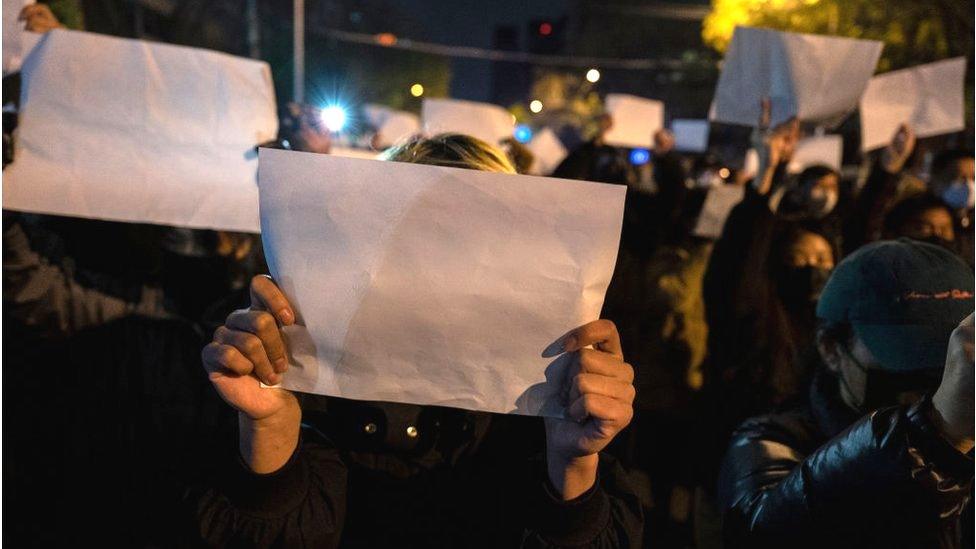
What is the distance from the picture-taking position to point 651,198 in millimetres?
5039

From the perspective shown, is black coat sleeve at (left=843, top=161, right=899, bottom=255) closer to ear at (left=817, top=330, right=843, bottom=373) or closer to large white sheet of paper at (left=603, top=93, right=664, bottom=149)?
ear at (left=817, top=330, right=843, bottom=373)

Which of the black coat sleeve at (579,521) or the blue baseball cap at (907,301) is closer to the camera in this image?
the black coat sleeve at (579,521)

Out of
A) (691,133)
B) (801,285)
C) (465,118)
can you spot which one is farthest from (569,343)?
(691,133)

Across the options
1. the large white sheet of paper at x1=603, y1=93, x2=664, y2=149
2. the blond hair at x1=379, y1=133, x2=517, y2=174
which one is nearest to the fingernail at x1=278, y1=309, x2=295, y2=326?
the blond hair at x1=379, y1=133, x2=517, y2=174

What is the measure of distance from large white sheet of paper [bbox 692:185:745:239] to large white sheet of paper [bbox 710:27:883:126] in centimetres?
133

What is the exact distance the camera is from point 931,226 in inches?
127

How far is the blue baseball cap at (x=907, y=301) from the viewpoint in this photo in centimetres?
153

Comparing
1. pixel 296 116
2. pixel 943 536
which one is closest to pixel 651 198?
pixel 296 116

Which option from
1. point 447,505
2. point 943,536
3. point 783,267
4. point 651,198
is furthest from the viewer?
point 651,198

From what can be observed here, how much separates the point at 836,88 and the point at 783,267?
2.83ft

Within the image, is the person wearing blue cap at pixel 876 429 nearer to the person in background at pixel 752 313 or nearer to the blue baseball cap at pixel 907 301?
the blue baseball cap at pixel 907 301

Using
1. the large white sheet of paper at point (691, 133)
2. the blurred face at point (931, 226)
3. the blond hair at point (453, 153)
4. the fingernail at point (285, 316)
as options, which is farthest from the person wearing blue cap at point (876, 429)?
the large white sheet of paper at point (691, 133)

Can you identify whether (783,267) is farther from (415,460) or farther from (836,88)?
(415,460)

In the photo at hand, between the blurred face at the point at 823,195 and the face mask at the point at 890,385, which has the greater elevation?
the face mask at the point at 890,385
